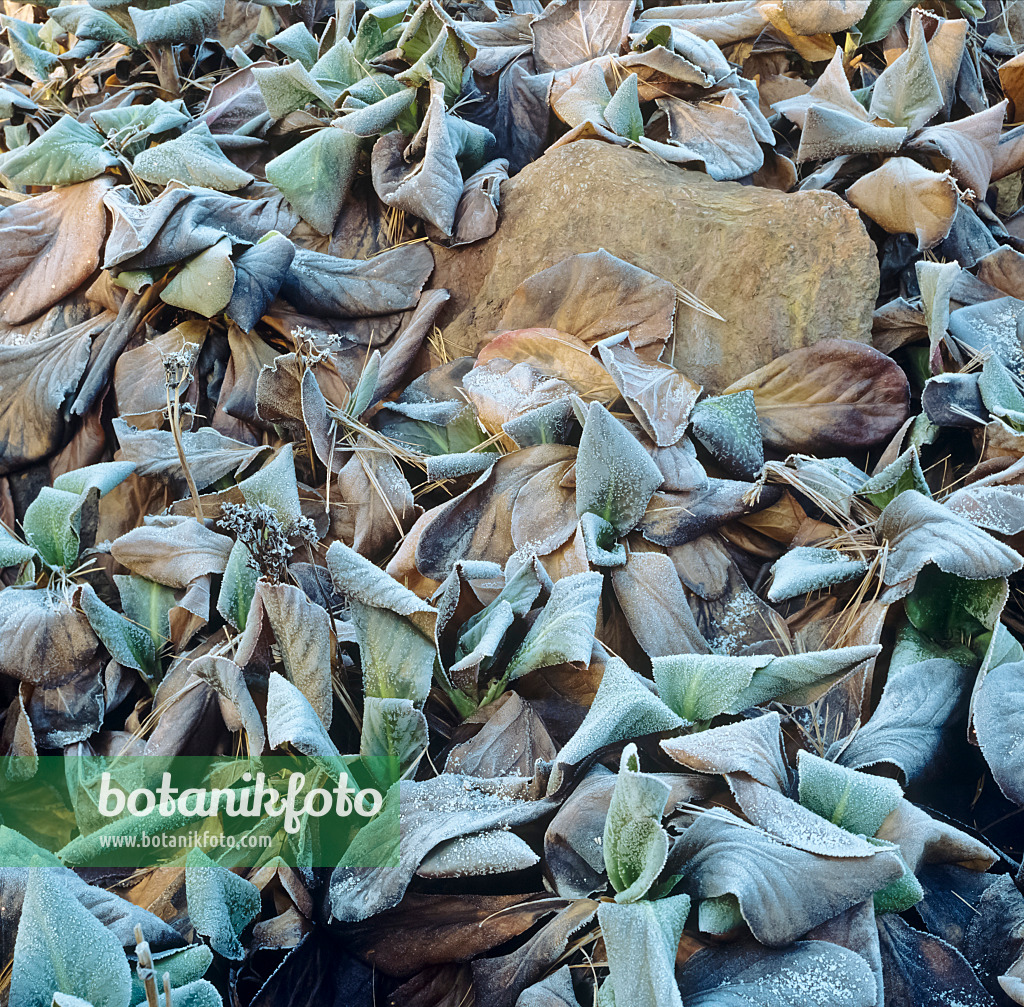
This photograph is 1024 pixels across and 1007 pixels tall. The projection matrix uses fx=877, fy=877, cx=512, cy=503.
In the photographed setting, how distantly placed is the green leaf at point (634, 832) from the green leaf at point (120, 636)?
2.30ft

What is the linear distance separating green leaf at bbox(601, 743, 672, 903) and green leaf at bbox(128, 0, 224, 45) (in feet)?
5.34

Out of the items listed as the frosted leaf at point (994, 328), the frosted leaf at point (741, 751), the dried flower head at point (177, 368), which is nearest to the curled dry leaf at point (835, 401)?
the frosted leaf at point (994, 328)

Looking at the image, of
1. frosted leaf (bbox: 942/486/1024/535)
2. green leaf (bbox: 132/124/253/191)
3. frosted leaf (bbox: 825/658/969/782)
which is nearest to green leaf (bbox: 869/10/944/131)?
frosted leaf (bbox: 942/486/1024/535)

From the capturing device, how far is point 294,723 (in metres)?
0.84

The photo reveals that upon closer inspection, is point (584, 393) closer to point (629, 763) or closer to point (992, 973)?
point (629, 763)

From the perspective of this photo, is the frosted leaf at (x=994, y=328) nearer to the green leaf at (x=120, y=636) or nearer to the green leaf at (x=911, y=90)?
the green leaf at (x=911, y=90)

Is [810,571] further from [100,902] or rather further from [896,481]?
[100,902]

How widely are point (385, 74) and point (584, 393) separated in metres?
0.84

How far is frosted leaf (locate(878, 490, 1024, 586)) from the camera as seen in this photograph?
0.92 m

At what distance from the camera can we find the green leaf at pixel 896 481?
1093 mm

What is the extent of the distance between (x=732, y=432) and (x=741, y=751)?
535mm

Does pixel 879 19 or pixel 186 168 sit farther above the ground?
pixel 879 19

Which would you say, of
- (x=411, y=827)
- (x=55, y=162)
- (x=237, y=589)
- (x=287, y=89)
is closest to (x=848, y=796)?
(x=411, y=827)

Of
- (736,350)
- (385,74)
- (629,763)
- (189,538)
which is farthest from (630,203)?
(629,763)
